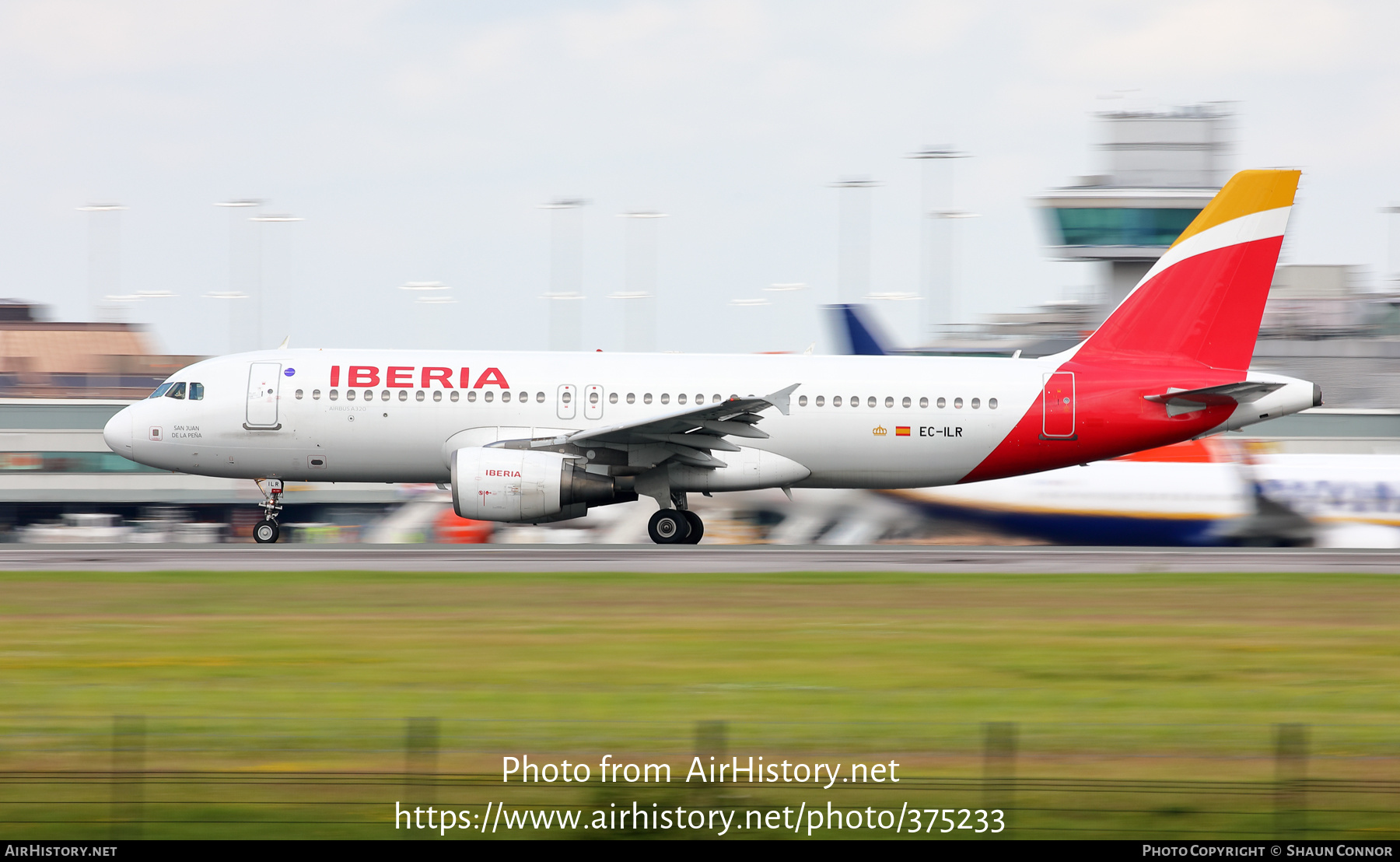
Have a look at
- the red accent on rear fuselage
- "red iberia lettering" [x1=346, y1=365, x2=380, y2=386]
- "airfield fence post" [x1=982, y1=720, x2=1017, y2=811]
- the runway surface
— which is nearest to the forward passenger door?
"red iberia lettering" [x1=346, y1=365, x2=380, y2=386]

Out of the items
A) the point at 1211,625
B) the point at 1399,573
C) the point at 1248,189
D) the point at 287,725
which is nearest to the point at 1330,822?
the point at 287,725

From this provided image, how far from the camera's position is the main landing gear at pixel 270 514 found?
27.2m

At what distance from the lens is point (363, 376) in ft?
87.5

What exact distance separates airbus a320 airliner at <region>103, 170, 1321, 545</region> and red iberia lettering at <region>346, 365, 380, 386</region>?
4 cm

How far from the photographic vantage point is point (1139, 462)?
34.8 metres

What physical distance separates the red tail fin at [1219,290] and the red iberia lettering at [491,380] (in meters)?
11.1

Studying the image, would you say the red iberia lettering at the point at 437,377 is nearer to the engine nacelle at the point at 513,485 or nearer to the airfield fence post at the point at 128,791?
the engine nacelle at the point at 513,485

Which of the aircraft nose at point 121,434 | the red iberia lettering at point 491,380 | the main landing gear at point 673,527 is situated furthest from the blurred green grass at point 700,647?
the aircraft nose at point 121,434

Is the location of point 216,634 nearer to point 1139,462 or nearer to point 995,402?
point 995,402

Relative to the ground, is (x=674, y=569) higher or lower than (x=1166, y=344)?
lower

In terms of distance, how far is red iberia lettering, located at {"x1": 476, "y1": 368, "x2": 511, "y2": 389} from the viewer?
26688 mm

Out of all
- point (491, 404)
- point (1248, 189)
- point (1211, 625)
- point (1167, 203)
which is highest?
point (1167, 203)
